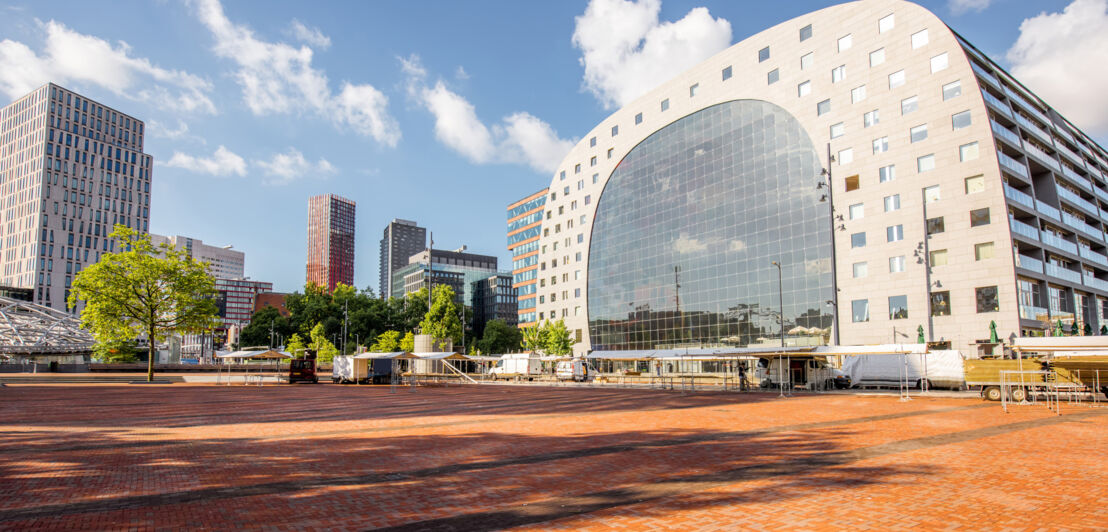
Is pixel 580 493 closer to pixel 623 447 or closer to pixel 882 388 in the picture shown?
pixel 623 447

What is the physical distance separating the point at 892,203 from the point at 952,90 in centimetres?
946

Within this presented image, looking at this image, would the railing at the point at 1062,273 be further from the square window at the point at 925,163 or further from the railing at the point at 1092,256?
the square window at the point at 925,163

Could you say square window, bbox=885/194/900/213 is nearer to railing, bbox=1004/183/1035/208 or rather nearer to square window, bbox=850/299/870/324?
railing, bbox=1004/183/1035/208

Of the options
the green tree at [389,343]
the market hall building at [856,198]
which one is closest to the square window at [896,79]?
the market hall building at [856,198]

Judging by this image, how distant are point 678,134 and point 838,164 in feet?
65.1

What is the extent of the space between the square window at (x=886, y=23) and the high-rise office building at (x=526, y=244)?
67.5 m

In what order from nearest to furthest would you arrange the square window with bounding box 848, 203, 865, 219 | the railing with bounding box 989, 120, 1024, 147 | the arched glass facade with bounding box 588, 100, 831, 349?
1. the railing with bounding box 989, 120, 1024, 147
2. the square window with bounding box 848, 203, 865, 219
3. the arched glass facade with bounding box 588, 100, 831, 349

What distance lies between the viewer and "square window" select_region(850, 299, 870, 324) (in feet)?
165

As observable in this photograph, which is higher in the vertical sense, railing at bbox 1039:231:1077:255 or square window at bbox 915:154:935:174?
square window at bbox 915:154:935:174

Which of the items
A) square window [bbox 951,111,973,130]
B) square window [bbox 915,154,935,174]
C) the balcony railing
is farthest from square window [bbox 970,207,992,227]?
square window [bbox 951,111,973,130]

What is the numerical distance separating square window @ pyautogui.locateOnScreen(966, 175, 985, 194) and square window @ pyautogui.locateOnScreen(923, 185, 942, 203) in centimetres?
193

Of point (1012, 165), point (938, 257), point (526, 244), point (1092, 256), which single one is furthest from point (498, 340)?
point (1092, 256)

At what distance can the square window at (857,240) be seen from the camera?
51.2m

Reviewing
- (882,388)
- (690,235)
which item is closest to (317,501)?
(882,388)
